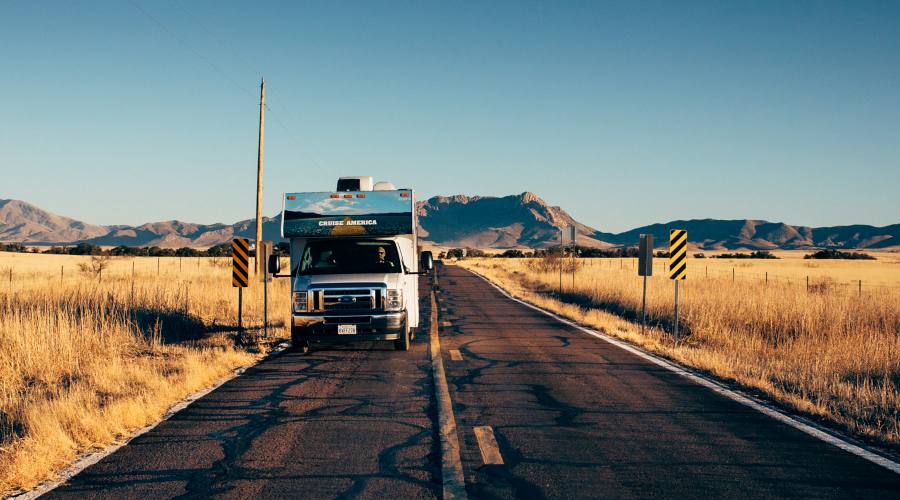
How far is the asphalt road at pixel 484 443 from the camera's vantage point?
17.2 ft

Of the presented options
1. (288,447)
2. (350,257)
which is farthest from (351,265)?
(288,447)

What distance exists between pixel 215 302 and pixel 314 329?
885 cm

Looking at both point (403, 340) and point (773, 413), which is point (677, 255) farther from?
point (773, 413)

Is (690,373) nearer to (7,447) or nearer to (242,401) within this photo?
(242,401)

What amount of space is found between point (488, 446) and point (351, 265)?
7.90m

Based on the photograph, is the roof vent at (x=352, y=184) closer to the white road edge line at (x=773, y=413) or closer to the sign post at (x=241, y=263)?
the sign post at (x=241, y=263)

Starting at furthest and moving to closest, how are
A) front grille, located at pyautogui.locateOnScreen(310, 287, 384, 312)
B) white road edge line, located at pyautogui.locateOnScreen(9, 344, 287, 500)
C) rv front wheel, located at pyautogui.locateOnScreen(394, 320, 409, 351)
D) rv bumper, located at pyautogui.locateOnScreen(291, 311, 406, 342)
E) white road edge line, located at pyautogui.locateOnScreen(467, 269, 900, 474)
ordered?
rv front wheel, located at pyautogui.locateOnScreen(394, 320, 409, 351), front grille, located at pyautogui.locateOnScreen(310, 287, 384, 312), rv bumper, located at pyautogui.locateOnScreen(291, 311, 406, 342), white road edge line, located at pyautogui.locateOnScreen(467, 269, 900, 474), white road edge line, located at pyautogui.locateOnScreen(9, 344, 287, 500)

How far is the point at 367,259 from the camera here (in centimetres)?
1382

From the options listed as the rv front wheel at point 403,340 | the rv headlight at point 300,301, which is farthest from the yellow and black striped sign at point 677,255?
the rv headlight at point 300,301

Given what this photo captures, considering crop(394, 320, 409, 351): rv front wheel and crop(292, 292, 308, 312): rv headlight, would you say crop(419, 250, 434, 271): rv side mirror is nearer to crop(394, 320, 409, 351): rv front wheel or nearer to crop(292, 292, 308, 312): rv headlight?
crop(394, 320, 409, 351): rv front wheel

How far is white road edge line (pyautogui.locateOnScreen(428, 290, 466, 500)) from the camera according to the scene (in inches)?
204

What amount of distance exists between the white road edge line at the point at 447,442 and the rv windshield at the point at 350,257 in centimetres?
286

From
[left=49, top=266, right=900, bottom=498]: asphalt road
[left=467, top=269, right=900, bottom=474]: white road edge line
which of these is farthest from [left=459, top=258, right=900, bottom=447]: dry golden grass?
[left=49, top=266, right=900, bottom=498]: asphalt road

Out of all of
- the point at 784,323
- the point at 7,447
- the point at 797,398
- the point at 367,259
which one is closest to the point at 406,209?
the point at 367,259
